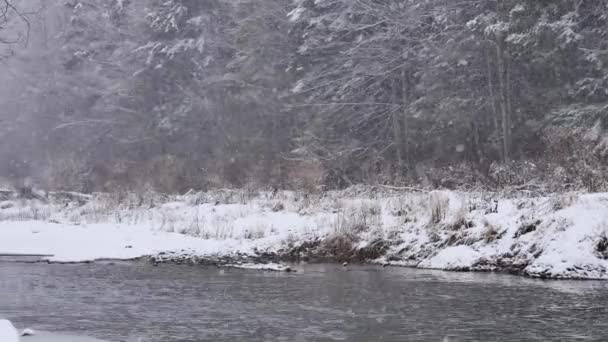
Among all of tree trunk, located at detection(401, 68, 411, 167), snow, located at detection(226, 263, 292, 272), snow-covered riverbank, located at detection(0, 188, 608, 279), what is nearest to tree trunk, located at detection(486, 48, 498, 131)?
tree trunk, located at detection(401, 68, 411, 167)

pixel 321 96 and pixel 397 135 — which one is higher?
pixel 321 96

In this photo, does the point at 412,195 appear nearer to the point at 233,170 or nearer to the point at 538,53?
the point at 538,53

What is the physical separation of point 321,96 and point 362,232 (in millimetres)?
16212

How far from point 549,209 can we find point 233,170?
18556mm

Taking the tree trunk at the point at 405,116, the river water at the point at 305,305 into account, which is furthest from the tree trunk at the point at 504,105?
the river water at the point at 305,305

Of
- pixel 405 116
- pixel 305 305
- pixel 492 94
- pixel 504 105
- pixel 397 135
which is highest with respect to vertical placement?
pixel 492 94

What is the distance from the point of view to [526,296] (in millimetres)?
9352

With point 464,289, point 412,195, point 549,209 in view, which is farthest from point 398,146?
point 464,289

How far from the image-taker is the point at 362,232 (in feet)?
48.1

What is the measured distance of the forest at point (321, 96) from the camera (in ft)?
71.9

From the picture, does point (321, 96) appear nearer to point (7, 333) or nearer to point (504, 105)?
point (504, 105)

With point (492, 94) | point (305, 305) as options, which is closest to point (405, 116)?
point (492, 94)

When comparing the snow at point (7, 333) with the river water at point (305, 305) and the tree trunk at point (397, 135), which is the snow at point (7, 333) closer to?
the river water at point (305, 305)

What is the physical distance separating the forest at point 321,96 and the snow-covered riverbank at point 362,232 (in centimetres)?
215
